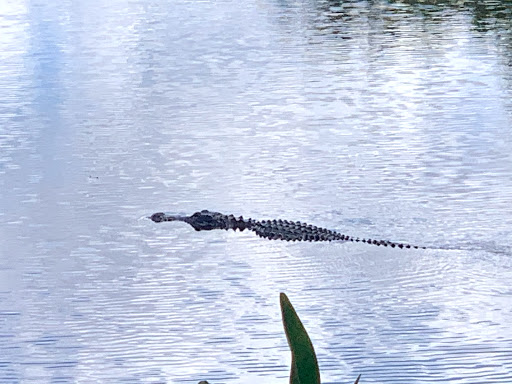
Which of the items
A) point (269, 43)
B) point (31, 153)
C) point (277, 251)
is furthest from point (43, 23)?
point (277, 251)

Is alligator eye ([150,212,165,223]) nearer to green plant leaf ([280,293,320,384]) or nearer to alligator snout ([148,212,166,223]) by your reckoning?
alligator snout ([148,212,166,223])

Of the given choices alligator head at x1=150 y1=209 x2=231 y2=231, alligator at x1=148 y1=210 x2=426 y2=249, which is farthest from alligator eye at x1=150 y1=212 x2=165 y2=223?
alligator head at x1=150 y1=209 x2=231 y2=231

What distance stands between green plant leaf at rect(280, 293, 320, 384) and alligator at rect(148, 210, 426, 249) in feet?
8.61

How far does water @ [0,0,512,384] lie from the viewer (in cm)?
283

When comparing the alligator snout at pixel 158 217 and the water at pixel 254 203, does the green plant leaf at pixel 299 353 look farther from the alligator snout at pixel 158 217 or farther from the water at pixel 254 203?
the alligator snout at pixel 158 217

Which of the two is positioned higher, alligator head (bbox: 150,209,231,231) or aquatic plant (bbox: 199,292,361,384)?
aquatic plant (bbox: 199,292,361,384)

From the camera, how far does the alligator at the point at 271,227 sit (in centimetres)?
370

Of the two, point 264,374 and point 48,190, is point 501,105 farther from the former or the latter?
point 264,374

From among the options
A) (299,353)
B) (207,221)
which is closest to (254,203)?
(207,221)

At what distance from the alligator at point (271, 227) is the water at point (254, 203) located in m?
0.04

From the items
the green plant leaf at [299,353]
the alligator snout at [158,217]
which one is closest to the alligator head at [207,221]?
the alligator snout at [158,217]

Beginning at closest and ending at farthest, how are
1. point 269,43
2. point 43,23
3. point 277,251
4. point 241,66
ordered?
point 277,251 → point 241,66 → point 269,43 → point 43,23

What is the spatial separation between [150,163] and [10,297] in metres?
1.65

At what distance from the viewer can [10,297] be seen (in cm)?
→ 329
